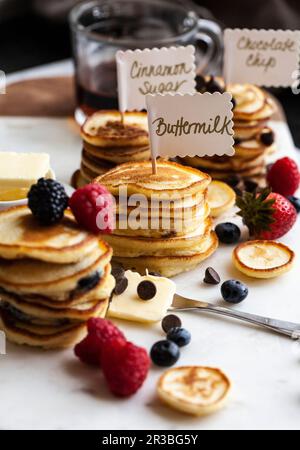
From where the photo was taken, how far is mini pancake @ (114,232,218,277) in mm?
2807

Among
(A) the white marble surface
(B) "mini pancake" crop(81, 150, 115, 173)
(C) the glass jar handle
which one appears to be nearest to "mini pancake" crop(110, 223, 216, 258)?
(A) the white marble surface

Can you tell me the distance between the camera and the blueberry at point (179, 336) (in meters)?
2.50

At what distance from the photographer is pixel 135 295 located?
2.67m

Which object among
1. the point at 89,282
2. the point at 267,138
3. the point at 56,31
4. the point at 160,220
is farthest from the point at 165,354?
the point at 56,31

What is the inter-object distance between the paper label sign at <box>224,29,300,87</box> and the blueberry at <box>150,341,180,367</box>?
158 cm

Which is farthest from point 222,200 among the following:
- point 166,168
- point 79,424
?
point 79,424

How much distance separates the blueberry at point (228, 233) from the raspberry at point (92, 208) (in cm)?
75

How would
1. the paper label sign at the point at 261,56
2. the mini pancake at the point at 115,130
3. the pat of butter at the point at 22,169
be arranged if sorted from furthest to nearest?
the paper label sign at the point at 261,56 < the mini pancake at the point at 115,130 < the pat of butter at the point at 22,169

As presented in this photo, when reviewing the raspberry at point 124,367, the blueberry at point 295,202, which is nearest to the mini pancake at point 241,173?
the blueberry at point 295,202

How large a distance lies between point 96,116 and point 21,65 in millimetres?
2000

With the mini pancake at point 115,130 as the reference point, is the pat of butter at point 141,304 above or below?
below

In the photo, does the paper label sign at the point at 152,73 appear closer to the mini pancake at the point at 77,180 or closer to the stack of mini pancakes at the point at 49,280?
the mini pancake at the point at 77,180

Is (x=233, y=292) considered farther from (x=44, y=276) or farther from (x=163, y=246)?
(x=44, y=276)

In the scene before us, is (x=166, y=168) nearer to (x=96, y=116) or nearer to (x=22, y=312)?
(x=96, y=116)
